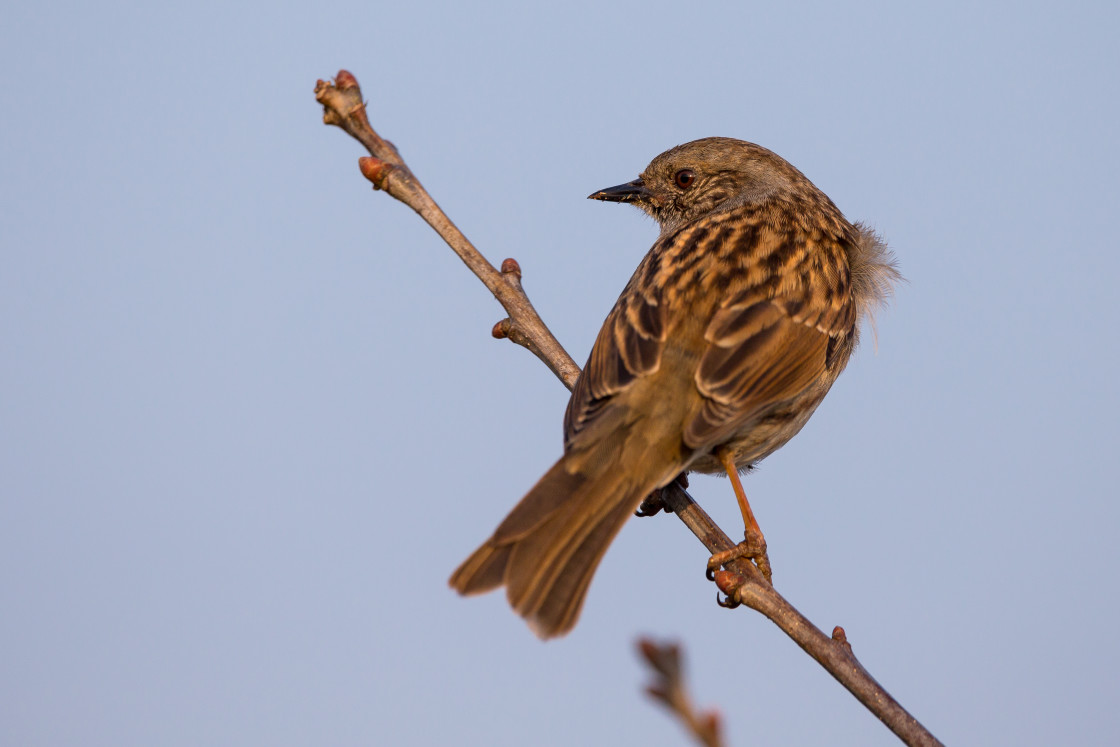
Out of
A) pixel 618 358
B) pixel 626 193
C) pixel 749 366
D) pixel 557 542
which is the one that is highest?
pixel 626 193

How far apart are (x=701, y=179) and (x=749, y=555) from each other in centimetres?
279

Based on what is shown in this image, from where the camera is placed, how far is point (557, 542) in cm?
358

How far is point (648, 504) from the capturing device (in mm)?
5188

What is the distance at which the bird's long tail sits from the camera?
11.0 feet

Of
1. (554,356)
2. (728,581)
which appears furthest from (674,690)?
(554,356)

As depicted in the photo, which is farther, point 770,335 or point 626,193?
point 626,193

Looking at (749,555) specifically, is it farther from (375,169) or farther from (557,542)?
(375,169)

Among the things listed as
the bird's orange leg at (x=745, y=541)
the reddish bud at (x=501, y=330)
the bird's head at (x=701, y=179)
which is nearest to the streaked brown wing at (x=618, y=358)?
the reddish bud at (x=501, y=330)

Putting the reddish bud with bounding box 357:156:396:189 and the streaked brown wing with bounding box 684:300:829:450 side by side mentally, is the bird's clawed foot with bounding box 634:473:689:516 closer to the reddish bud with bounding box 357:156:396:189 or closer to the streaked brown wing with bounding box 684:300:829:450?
the streaked brown wing with bounding box 684:300:829:450

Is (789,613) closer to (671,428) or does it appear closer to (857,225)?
(671,428)

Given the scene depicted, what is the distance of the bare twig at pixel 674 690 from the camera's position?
1.30 meters

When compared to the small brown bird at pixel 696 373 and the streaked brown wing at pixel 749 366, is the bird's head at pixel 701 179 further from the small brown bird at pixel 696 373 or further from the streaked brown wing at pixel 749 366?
the streaked brown wing at pixel 749 366

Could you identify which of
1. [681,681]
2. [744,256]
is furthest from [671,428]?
[681,681]

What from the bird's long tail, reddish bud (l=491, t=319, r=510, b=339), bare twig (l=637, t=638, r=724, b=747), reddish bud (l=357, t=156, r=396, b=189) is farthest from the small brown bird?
bare twig (l=637, t=638, r=724, b=747)
